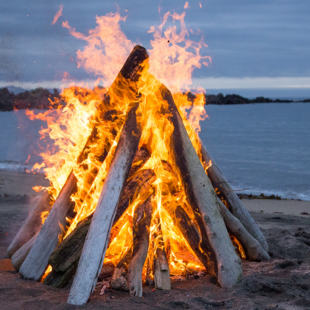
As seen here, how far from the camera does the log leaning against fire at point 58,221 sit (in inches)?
187

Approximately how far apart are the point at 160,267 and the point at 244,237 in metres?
1.62

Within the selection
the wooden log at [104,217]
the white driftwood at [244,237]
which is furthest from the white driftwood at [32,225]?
the white driftwood at [244,237]

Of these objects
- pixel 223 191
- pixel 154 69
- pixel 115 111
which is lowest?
pixel 223 191

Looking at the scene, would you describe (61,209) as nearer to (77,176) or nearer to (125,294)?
(77,176)

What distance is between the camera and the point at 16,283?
181 inches

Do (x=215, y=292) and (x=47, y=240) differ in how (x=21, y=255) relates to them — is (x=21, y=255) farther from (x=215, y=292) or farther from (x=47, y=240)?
(x=215, y=292)

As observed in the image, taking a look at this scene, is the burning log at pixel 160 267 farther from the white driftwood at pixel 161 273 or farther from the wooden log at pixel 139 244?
the wooden log at pixel 139 244

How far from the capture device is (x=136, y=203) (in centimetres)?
511

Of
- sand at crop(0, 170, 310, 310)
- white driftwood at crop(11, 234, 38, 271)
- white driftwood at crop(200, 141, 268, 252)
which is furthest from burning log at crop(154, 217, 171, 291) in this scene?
white driftwood at crop(11, 234, 38, 271)

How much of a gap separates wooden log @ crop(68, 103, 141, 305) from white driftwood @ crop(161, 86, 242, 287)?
58cm

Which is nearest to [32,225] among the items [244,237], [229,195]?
[229,195]

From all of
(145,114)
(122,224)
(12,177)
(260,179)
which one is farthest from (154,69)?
(260,179)

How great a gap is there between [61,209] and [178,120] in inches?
82.0

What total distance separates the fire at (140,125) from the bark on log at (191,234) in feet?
0.28
